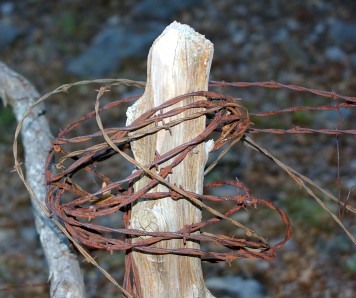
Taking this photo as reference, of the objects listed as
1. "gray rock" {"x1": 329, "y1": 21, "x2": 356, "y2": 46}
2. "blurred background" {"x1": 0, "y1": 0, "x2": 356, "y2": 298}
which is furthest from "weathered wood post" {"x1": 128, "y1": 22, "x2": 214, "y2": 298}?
"gray rock" {"x1": 329, "y1": 21, "x2": 356, "y2": 46}

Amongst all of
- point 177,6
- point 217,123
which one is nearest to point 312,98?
point 177,6

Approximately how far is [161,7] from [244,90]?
1.71m

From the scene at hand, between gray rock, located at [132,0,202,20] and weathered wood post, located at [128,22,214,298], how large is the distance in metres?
5.53

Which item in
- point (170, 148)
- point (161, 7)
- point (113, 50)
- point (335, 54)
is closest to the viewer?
point (170, 148)

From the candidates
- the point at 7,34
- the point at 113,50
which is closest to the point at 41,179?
the point at 113,50

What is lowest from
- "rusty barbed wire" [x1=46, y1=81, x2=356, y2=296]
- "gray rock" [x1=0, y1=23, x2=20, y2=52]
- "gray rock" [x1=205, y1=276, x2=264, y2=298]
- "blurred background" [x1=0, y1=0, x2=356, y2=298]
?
"rusty barbed wire" [x1=46, y1=81, x2=356, y2=296]

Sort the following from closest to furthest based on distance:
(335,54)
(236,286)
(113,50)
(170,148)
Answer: (170,148) < (236,286) < (335,54) < (113,50)

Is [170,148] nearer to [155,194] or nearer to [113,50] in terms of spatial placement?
[155,194]

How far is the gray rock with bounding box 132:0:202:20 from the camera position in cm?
710

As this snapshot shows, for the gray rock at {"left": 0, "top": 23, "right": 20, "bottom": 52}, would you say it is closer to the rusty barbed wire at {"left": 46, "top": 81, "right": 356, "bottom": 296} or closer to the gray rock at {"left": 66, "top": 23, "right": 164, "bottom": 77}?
the gray rock at {"left": 66, "top": 23, "right": 164, "bottom": 77}

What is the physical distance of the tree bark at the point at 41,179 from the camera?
87.0 inches

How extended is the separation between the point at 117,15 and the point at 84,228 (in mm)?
5779

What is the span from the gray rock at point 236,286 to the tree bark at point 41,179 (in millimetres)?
1823

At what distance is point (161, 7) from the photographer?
719 cm
